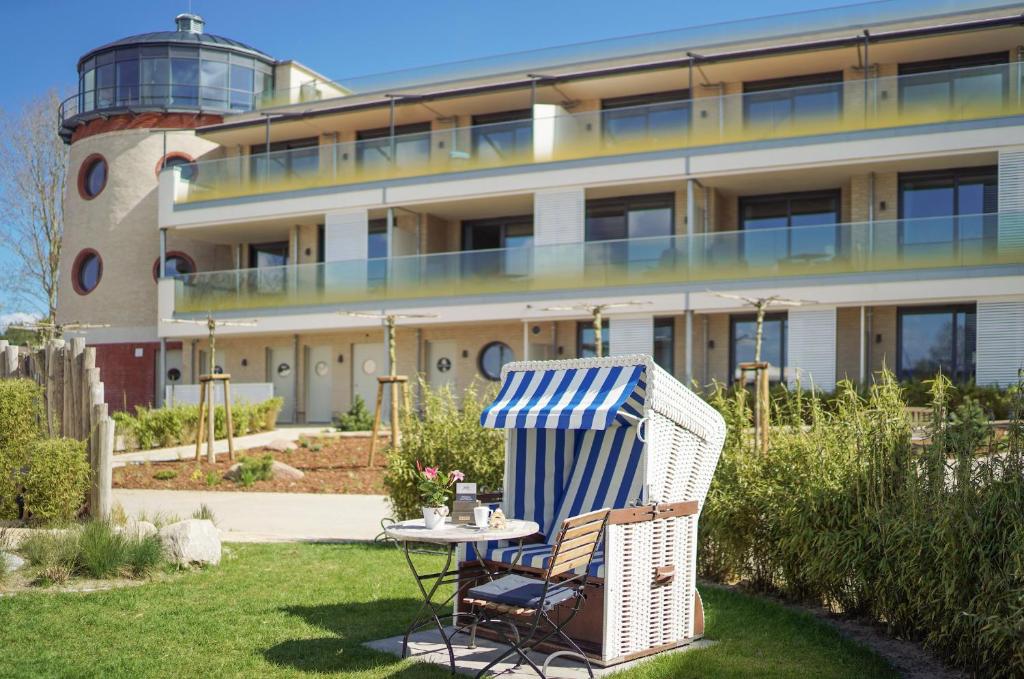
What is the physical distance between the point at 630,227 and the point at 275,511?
16550 mm

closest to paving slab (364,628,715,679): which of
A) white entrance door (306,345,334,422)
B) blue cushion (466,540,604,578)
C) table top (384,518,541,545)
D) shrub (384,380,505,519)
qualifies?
blue cushion (466,540,604,578)

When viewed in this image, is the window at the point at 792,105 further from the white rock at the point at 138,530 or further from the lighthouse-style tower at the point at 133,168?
the white rock at the point at 138,530

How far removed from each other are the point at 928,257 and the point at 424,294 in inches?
502

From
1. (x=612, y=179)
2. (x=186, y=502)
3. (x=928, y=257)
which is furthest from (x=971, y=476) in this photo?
(x=612, y=179)

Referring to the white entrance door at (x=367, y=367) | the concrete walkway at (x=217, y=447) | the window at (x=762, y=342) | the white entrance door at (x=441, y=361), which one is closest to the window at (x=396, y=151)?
the white entrance door at (x=441, y=361)

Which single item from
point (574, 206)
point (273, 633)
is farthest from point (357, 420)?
point (273, 633)

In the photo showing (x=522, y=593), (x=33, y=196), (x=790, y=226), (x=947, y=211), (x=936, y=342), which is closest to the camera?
(x=522, y=593)

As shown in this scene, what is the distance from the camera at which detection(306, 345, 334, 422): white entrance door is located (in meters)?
32.8

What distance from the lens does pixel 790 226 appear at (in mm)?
27062

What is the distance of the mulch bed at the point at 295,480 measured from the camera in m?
17.0

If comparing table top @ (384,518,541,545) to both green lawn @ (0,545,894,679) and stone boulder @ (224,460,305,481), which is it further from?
stone boulder @ (224,460,305,481)

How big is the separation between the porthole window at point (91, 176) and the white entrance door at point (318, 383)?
33.5ft

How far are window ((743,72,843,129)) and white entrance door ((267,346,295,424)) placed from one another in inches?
625

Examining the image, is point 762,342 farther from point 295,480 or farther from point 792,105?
point 295,480
